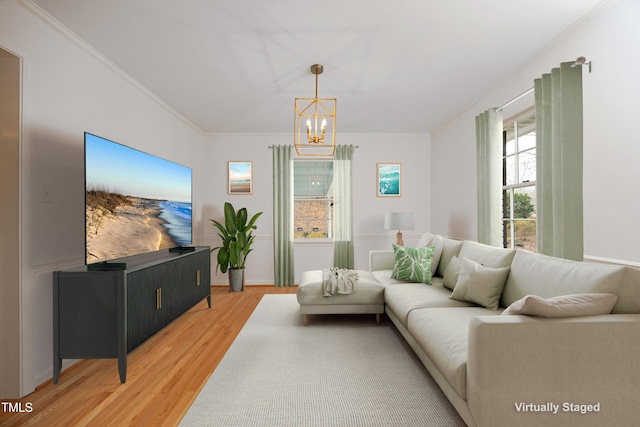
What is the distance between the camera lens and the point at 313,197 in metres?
5.58

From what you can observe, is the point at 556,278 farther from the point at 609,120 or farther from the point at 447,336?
the point at 609,120

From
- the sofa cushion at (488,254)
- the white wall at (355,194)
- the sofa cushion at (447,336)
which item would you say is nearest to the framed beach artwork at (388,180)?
the white wall at (355,194)

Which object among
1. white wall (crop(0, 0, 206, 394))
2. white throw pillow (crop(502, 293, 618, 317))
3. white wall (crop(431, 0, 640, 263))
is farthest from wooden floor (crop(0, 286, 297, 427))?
white wall (crop(431, 0, 640, 263))

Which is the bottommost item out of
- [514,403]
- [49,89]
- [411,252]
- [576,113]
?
[514,403]

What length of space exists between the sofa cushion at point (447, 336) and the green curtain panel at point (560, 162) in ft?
2.77

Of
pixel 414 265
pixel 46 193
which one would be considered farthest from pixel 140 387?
pixel 414 265

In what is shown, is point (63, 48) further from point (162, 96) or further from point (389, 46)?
point (389, 46)

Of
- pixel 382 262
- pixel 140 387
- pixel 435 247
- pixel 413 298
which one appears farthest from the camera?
pixel 382 262

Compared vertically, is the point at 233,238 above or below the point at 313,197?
below

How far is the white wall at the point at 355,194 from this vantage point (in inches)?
213

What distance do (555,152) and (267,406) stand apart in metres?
2.78

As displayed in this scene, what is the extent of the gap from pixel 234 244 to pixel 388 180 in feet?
9.16

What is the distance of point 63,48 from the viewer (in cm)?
241

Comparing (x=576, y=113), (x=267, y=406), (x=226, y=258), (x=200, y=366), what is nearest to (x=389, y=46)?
(x=576, y=113)
